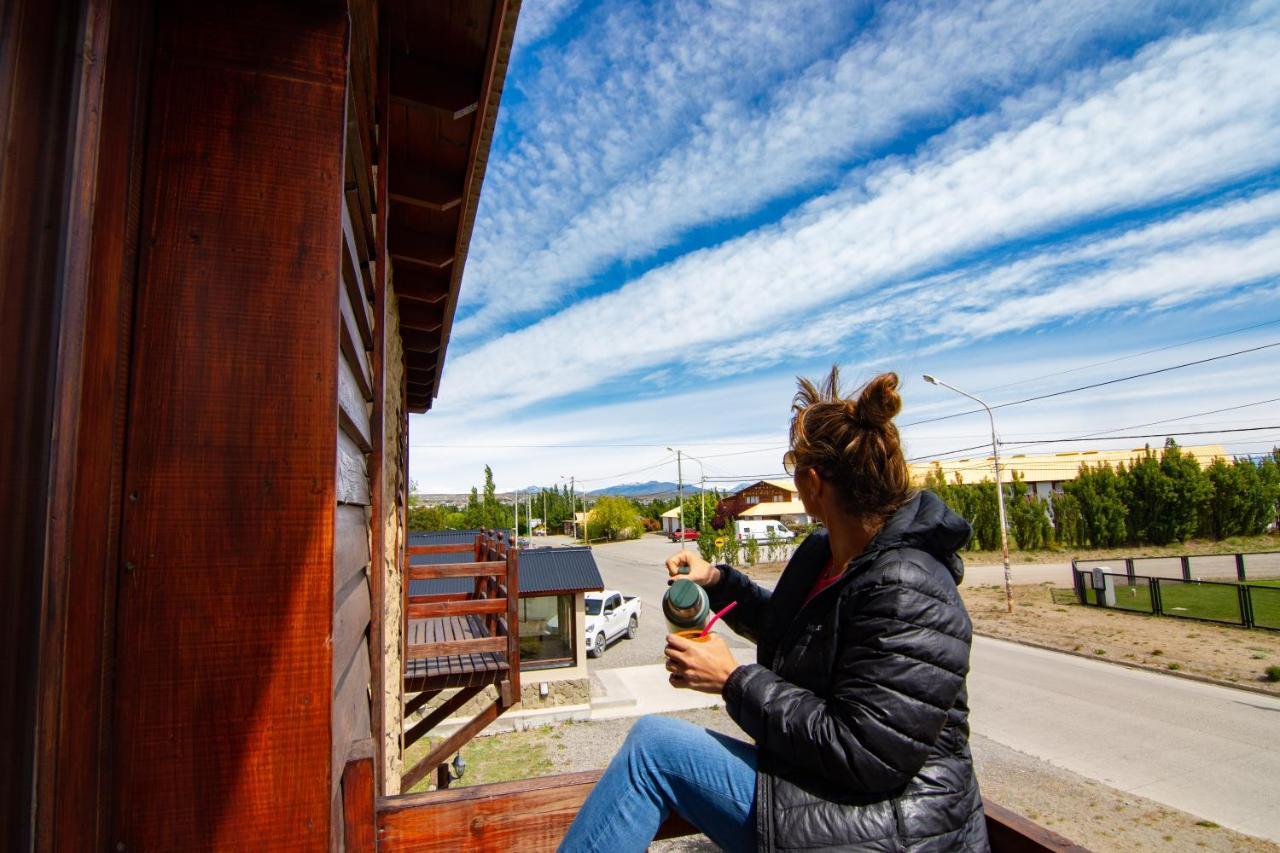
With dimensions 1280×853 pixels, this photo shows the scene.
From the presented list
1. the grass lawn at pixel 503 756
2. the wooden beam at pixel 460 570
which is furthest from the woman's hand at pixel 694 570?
the grass lawn at pixel 503 756

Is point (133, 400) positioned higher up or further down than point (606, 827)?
higher up

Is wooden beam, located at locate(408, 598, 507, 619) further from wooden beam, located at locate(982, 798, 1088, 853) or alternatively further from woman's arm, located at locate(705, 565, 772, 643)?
wooden beam, located at locate(982, 798, 1088, 853)

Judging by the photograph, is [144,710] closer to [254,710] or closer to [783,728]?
[254,710]

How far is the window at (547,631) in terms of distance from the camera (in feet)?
45.6

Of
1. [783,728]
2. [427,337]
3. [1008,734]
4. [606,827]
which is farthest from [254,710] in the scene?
[1008,734]

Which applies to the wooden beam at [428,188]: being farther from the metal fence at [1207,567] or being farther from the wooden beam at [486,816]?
the metal fence at [1207,567]

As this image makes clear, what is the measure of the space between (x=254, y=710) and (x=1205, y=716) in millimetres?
14881

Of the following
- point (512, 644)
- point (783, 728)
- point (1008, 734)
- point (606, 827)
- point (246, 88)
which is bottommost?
point (1008, 734)

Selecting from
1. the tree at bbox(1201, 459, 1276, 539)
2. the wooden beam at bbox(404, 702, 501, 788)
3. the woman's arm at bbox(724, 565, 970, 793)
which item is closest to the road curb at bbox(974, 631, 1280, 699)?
the wooden beam at bbox(404, 702, 501, 788)

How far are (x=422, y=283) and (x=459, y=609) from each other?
8.28 feet

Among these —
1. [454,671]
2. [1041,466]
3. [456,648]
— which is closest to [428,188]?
[456,648]

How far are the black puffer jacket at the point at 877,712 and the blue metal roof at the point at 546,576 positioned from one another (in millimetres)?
11865

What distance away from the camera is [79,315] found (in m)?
0.82

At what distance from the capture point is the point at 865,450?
4.87ft
